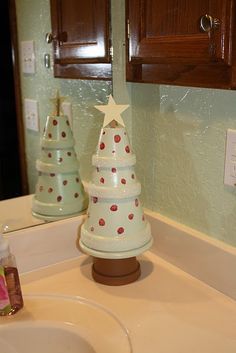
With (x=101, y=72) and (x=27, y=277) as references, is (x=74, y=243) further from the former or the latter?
(x=101, y=72)

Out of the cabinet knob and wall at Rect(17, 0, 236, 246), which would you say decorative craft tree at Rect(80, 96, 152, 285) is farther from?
the cabinet knob

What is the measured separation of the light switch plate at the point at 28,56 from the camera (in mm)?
989

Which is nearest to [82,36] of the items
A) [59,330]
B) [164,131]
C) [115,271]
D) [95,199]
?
[164,131]

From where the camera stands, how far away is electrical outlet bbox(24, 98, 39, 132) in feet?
3.35

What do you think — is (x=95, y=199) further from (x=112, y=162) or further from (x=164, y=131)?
(x=164, y=131)

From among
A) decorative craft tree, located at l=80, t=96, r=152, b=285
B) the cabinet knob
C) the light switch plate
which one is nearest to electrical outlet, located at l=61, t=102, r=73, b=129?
the light switch plate

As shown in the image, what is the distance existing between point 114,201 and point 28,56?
45 cm

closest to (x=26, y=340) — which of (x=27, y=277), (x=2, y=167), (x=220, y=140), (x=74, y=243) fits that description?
(x=27, y=277)

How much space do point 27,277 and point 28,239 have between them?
0.09 meters

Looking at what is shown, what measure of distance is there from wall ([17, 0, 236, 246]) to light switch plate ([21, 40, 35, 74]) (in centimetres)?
1

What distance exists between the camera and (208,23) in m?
0.64

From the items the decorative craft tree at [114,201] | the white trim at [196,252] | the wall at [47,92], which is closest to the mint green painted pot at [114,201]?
the decorative craft tree at [114,201]

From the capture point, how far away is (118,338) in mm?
705

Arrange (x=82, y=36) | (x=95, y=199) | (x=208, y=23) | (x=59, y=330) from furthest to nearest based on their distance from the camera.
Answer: (x=82, y=36) < (x=95, y=199) < (x=59, y=330) < (x=208, y=23)
